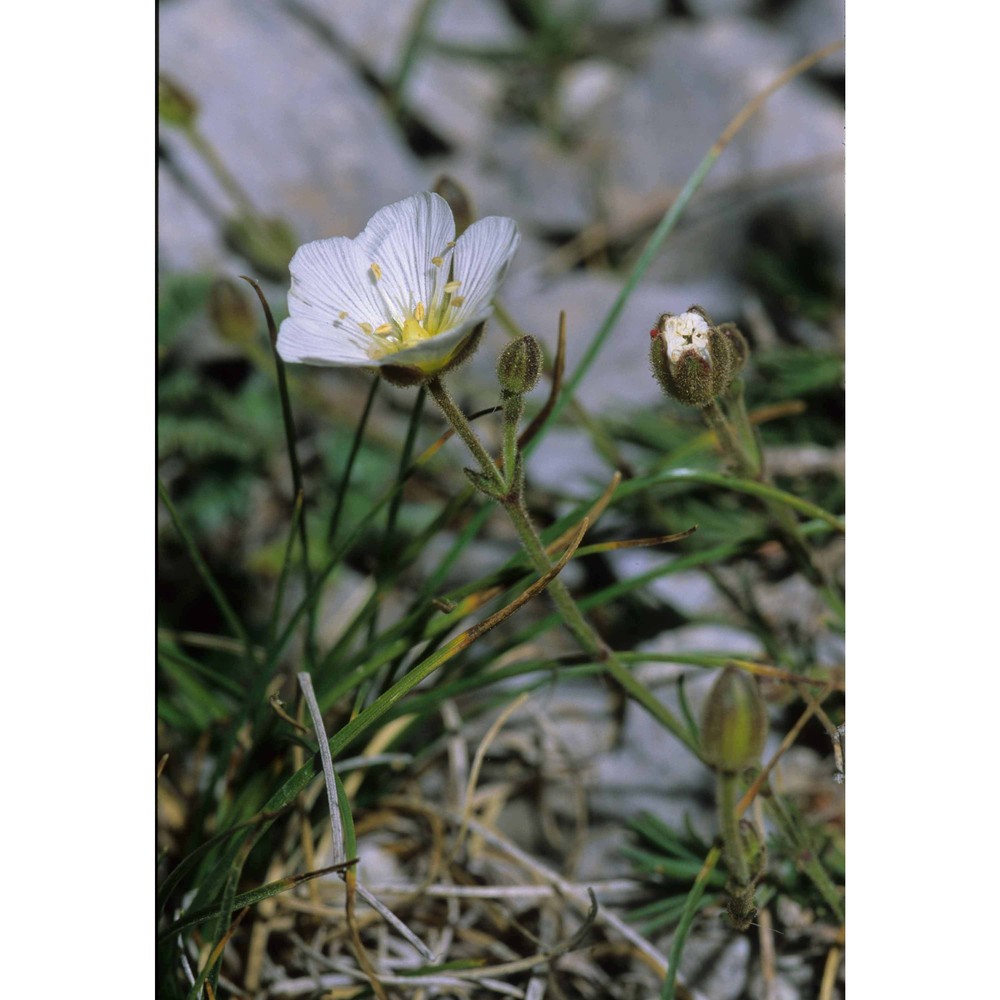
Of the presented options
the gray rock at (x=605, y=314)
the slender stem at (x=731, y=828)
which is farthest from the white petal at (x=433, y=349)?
the gray rock at (x=605, y=314)

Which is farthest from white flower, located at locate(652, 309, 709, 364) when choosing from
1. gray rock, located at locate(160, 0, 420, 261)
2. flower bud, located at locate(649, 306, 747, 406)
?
gray rock, located at locate(160, 0, 420, 261)

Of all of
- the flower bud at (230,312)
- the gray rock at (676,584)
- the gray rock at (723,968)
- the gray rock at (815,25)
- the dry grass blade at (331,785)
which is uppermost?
A: the gray rock at (815,25)

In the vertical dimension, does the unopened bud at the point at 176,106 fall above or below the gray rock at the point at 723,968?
above

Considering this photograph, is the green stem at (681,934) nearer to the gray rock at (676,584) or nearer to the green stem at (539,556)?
the green stem at (539,556)

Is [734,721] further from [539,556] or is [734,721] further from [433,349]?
[433,349]

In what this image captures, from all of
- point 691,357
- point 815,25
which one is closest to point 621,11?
point 815,25

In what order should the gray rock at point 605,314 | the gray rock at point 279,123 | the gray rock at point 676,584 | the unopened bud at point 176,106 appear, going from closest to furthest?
the gray rock at point 676,584 < the unopened bud at point 176,106 < the gray rock at point 605,314 < the gray rock at point 279,123

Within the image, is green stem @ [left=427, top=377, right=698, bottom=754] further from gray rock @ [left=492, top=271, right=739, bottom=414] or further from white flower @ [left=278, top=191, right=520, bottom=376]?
gray rock @ [left=492, top=271, right=739, bottom=414]
